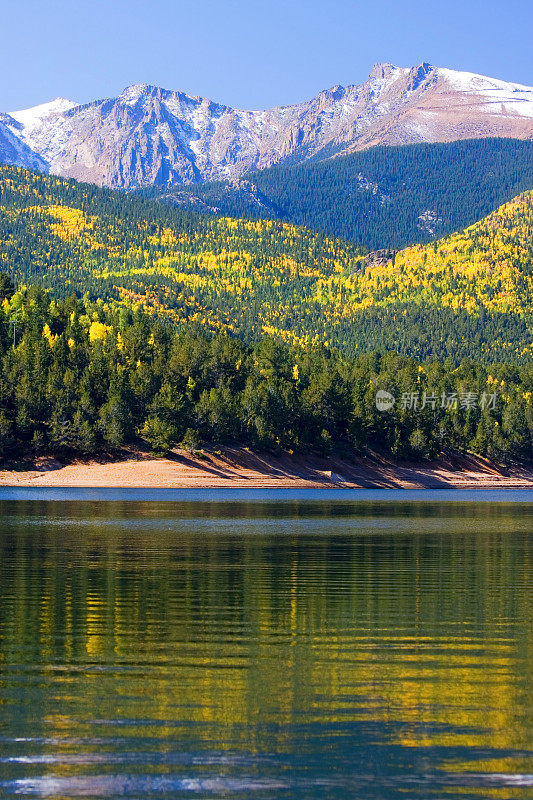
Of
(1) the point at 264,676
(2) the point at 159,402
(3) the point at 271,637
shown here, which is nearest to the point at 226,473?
(2) the point at 159,402

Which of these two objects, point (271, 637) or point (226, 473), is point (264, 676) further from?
point (226, 473)

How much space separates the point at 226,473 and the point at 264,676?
14436 cm

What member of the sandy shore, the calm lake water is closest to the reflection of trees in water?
the calm lake water

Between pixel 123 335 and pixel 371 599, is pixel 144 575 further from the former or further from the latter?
pixel 123 335

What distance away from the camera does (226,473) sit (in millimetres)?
168875

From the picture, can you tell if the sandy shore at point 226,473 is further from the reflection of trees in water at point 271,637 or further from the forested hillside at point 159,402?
the reflection of trees in water at point 271,637

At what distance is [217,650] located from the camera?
27.6m

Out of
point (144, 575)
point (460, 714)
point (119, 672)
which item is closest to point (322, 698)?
point (460, 714)

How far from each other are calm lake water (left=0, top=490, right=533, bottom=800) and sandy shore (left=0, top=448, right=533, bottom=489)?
107982 millimetres

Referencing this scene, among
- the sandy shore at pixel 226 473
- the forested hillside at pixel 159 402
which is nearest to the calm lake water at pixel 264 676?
the sandy shore at pixel 226 473

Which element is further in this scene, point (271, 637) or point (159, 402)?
point (159, 402)

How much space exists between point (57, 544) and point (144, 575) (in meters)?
15.6

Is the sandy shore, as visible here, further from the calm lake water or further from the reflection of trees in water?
the calm lake water

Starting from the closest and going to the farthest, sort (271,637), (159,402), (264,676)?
1. (264,676)
2. (271,637)
3. (159,402)
